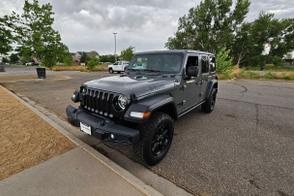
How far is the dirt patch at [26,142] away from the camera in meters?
2.79

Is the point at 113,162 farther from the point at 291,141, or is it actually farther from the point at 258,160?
the point at 291,141

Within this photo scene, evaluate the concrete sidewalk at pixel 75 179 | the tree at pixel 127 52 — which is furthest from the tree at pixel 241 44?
the concrete sidewalk at pixel 75 179

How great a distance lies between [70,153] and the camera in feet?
10.1

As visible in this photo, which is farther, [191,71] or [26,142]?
[191,71]

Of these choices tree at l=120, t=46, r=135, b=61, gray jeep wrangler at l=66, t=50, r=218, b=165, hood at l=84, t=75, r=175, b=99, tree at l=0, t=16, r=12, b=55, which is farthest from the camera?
tree at l=120, t=46, r=135, b=61

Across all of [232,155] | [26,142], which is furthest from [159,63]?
[26,142]

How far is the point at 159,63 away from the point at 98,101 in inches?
64.0

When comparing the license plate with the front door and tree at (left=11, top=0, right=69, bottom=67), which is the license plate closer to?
the front door

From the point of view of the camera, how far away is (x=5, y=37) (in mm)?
10898

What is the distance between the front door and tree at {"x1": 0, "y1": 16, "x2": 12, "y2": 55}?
1154cm

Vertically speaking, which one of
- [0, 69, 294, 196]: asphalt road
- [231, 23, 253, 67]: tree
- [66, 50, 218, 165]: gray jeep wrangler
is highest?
[231, 23, 253, 67]: tree

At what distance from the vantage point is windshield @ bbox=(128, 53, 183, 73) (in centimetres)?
375

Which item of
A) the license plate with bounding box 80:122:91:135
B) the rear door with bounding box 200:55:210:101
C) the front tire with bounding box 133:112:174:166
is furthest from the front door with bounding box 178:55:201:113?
the license plate with bounding box 80:122:91:135

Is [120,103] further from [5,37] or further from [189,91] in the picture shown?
[5,37]
